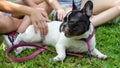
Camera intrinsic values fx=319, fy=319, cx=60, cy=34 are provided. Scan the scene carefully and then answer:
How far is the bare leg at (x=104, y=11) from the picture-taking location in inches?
162

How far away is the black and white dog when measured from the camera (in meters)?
2.98

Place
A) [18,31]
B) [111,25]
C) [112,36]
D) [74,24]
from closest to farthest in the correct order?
[74,24], [18,31], [112,36], [111,25]

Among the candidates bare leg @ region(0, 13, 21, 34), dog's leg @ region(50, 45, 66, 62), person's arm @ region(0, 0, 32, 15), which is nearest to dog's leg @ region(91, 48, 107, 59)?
dog's leg @ region(50, 45, 66, 62)

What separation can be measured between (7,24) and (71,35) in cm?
94

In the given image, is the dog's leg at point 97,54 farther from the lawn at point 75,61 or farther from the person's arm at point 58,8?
the person's arm at point 58,8

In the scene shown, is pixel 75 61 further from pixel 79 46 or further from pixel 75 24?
pixel 75 24

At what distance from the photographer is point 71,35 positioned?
299 centimetres

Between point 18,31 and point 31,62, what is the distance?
72cm

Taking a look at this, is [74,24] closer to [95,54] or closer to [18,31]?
[95,54]

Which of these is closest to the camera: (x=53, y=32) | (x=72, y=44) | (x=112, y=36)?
(x=72, y=44)

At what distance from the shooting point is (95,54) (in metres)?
3.29

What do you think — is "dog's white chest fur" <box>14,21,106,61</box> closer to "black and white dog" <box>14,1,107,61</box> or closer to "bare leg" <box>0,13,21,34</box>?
"black and white dog" <box>14,1,107,61</box>

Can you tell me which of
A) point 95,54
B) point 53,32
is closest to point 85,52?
point 95,54

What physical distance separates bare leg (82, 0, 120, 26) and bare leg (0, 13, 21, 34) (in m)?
0.91
